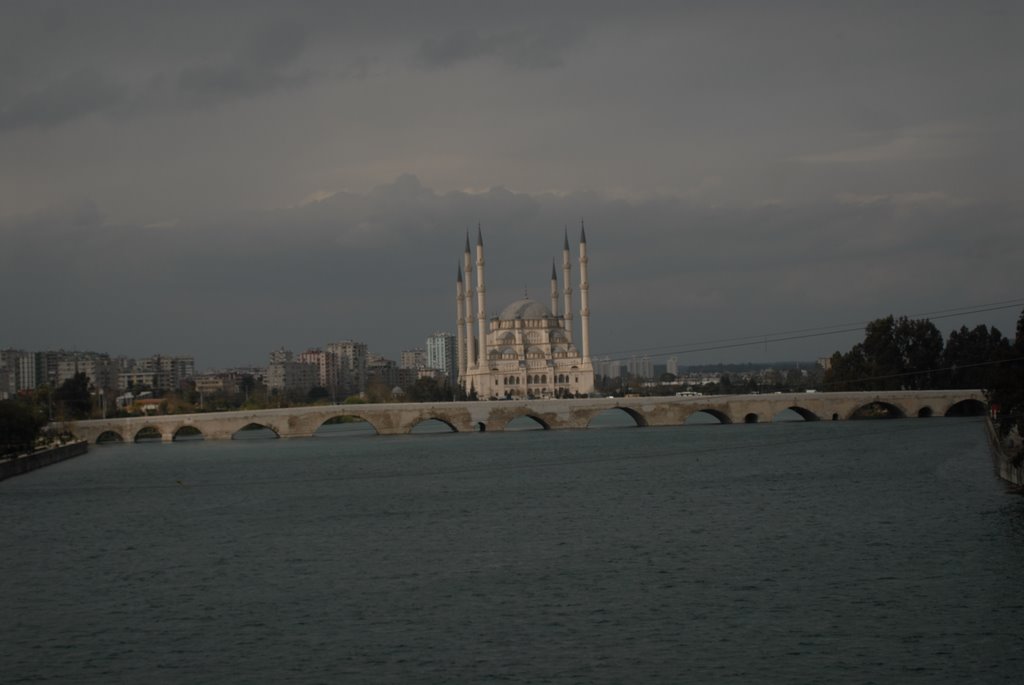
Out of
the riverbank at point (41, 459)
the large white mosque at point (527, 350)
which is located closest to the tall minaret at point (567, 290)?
the large white mosque at point (527, 350)

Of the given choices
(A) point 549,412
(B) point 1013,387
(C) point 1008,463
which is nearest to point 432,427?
(A) point 549,412

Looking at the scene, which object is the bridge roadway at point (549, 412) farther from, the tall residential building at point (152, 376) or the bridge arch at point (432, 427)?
the tall residential building at point (152, 376)

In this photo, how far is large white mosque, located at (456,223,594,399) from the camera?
111 meters

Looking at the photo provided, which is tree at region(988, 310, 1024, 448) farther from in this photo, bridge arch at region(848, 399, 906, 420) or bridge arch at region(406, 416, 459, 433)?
bridge arch at region(406, 416, 459, 433)

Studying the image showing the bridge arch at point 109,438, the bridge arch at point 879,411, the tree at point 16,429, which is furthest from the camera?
the bridge arch at point 109,438

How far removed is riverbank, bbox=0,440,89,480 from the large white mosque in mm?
49156

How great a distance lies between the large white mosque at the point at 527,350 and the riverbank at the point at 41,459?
161ft

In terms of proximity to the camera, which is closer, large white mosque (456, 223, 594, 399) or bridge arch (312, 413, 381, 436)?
bridge arch (312, 413, 381, 436)

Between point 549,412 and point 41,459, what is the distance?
88.9 ft

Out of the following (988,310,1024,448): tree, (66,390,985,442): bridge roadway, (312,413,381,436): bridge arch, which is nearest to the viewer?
(988,310,1024,448): tree

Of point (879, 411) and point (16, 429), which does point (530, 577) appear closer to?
A: point (16, 429)

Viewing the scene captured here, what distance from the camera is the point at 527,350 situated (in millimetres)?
118875

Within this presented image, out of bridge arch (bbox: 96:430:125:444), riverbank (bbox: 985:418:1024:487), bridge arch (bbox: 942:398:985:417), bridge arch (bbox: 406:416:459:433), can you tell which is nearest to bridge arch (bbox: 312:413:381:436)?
bridge arch (bbox: 406:416:459:433)

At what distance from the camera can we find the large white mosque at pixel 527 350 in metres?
111
